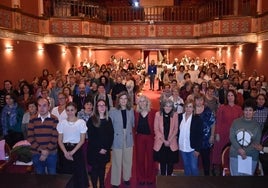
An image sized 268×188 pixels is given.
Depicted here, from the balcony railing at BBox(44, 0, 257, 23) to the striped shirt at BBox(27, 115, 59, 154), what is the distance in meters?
12.7

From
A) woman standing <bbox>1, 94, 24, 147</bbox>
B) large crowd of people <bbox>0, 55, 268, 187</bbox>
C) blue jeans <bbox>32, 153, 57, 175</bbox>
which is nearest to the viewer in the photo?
large crowd of people <bbox>0, 55, 268, 187</bbox>

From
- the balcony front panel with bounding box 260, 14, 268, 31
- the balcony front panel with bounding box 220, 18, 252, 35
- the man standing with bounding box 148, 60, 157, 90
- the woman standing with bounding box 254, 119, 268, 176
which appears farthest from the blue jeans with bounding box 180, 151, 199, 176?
the man standing with bounding box 148, 60, 157, 90

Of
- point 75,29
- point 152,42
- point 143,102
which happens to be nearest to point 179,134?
point 143,102

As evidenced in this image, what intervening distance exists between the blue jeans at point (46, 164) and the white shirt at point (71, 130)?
1.15 feet

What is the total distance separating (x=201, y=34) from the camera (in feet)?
60.1

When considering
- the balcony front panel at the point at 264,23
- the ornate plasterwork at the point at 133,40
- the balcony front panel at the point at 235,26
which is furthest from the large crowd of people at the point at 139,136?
the balcony front panel at the point at 235,26

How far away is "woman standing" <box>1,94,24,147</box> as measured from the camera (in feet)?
22.4

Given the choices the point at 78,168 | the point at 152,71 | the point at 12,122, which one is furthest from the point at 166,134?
the point at 152,71

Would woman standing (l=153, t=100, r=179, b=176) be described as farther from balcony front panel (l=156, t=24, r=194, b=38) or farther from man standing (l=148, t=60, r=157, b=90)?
balcony front panel (l=156, t=24, r=194, b=38)

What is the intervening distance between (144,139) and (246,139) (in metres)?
1.76

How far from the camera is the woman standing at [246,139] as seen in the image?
483 cm

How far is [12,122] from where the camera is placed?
6.80m

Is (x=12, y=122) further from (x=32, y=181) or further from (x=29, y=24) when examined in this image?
(x=29, y=24)

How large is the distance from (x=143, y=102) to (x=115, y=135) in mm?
717
